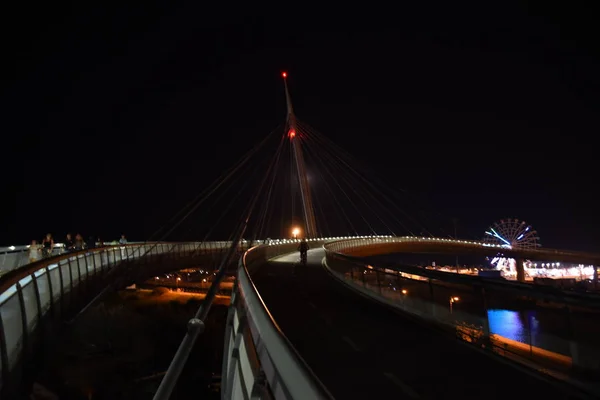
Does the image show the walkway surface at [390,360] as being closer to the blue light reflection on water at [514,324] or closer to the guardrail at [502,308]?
the guardrail at [502,308]

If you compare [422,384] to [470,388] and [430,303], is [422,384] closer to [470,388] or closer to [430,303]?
[470,388]

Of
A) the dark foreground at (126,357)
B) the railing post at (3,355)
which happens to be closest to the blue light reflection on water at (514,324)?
the railing post at (3,355)

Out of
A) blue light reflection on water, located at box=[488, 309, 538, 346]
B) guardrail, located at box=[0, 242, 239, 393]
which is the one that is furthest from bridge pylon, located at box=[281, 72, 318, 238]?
blue light reflection on water, located at box=[488, 309, 538, 346]

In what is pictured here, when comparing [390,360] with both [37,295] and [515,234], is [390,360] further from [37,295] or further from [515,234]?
[515,234]

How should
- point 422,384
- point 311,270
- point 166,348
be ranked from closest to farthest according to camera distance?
1. point 422,384
2. point 311,270
3. point 166,348

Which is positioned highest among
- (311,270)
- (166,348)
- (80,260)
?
(80,260)

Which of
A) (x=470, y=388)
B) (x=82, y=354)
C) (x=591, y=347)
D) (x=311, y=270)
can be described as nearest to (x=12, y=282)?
(x=470, y=388)
